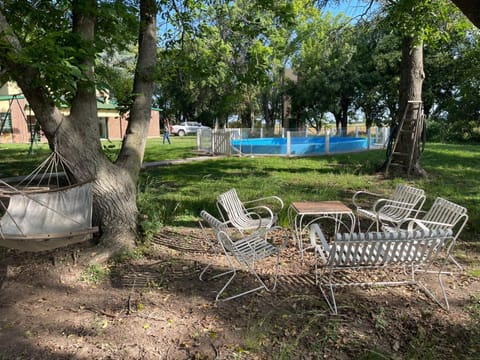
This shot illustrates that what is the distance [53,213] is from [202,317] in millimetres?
2164

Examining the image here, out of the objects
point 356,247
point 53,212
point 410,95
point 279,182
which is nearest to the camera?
point 356,247

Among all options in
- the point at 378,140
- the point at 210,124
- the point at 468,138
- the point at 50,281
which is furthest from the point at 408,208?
the point at 210,124

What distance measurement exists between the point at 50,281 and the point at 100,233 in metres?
0.85

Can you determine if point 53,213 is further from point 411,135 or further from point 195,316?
point 411,135

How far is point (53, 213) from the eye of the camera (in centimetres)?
429

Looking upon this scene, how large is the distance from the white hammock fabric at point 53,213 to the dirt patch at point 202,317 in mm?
475

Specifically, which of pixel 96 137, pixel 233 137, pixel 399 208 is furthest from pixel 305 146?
pixel 96 137

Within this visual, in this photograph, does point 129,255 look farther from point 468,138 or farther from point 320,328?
point 468,138

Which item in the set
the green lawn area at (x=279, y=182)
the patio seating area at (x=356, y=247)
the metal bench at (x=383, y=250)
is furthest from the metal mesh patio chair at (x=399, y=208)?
the metal bench at (x=383, y=250)

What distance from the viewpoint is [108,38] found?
19.9ft

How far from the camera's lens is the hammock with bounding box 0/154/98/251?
3.93 metres

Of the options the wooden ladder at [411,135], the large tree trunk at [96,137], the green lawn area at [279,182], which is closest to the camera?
the large tree trunk at [96,137]

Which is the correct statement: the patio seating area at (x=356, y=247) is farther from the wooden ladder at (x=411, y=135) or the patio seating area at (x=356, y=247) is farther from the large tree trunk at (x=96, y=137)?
the wooden ladder at (x=411, y=135)

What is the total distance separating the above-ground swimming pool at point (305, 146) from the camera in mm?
17711
